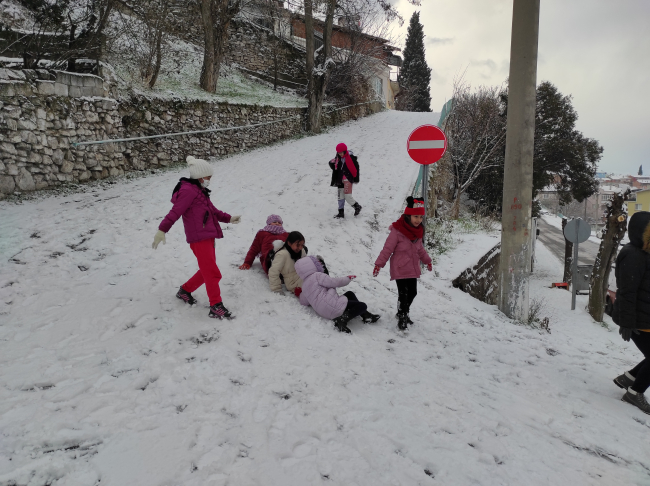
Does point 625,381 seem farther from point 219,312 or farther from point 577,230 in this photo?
point 577,230

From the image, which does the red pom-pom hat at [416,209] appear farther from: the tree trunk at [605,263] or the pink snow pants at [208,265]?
the tree trunk at [605,263]

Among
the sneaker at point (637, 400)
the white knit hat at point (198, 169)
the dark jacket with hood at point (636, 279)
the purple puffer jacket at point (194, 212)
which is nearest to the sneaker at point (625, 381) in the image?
the sneaker at point (637, 400)

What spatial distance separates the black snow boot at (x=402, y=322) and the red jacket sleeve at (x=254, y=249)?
2270 mm

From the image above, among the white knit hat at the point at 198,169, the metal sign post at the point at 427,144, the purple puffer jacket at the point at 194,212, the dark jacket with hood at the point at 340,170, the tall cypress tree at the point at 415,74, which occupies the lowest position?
the purple puffer jacket at the point at 194,212

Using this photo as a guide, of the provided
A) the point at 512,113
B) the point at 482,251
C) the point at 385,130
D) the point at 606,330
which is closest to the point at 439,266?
the point at 482,251

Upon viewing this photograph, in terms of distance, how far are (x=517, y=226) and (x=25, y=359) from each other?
5.84m

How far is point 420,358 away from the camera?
386cm

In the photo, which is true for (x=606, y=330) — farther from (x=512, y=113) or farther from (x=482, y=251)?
(x=512, y=113)

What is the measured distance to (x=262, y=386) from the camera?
9.96 ft

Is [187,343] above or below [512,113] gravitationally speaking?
below

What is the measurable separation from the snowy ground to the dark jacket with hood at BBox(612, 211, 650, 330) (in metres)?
0.79

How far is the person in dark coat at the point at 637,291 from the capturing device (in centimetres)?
304

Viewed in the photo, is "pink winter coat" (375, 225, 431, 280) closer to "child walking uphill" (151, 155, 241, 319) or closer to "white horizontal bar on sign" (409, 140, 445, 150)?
"child walking uphill" (151, 155, 241, 319)

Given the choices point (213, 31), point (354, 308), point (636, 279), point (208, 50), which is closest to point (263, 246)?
point (354, 308)
